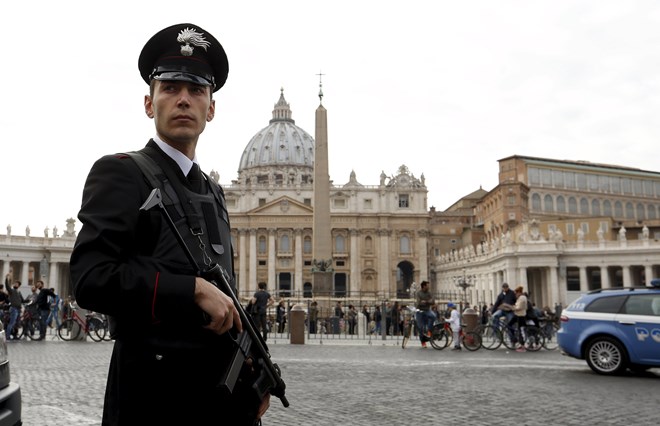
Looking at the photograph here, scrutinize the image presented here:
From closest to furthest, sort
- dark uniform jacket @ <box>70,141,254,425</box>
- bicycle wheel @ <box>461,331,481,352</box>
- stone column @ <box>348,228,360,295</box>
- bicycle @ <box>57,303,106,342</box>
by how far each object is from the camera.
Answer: dark uniform jacket @ <box>70,141,254,425</box> → bicycle wheel @ <box>461,331,481,352</box> → bicycle @ <box>57,303,106,342</box> → stone column @ <box>348,228,360,295</box>

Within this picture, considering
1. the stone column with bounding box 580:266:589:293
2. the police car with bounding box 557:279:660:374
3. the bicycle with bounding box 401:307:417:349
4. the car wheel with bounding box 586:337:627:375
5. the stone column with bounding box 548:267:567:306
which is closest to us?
the police car with bounding box 557:279:660:374

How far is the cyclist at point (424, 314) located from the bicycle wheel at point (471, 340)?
0.91 meters

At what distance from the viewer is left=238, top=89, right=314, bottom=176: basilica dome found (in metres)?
104

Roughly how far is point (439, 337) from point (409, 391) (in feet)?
27.6

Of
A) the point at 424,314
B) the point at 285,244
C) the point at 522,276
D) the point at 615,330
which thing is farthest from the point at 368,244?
the point at 615,330

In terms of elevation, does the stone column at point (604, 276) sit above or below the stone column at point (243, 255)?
below

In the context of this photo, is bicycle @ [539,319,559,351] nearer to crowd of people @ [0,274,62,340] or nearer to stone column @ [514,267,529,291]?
crowd of people @ [0,274,62,340]

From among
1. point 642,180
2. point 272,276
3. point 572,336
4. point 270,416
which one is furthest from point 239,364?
point 642,180

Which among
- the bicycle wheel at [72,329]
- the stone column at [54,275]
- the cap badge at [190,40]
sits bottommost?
the bicycle wheel at [72,329]

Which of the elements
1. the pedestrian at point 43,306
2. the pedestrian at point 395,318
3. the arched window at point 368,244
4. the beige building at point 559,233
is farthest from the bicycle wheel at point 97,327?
the arched window at point 368,244

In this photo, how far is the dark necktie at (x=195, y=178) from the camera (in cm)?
228

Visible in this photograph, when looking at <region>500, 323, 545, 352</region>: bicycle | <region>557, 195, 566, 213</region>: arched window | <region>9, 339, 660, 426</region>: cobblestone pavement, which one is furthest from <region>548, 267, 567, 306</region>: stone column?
<region>9, 339, 660, 426</region>: cobblestone pavement

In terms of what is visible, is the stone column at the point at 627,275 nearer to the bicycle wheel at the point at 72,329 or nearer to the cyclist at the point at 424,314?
the cyclist at the point at 424,314

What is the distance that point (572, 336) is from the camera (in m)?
10.8
